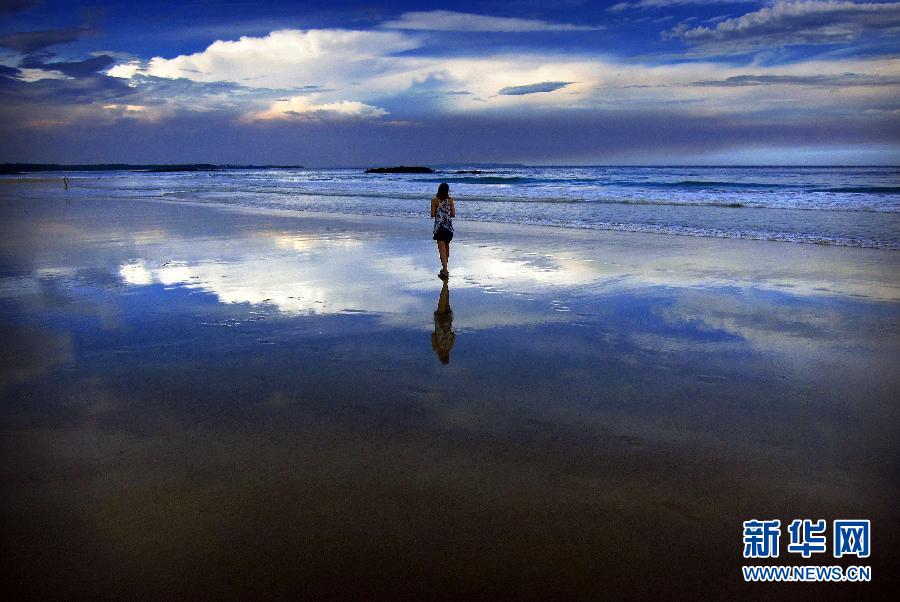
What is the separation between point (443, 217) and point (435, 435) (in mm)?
7108

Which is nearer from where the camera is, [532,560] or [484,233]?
[532,560]

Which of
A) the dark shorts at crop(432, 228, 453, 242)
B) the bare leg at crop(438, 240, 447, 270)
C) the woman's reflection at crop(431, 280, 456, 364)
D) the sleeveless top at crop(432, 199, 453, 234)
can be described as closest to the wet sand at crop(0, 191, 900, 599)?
the woman's reflection at crop(431, 280, 456, 364)

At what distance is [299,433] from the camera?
4.19 meters

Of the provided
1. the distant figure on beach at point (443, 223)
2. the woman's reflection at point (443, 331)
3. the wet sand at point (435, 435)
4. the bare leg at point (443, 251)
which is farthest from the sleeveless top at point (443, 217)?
the woman's reflection at point (443, 331)

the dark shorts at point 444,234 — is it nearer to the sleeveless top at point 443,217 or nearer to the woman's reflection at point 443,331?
the sleeveless top at point 443,217

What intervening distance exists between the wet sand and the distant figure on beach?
158cm

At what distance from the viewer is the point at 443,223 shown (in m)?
10.8

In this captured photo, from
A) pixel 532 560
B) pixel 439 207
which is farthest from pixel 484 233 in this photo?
pixel 532 560

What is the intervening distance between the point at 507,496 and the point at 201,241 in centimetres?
1243

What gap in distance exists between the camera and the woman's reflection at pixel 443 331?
19.8 feet

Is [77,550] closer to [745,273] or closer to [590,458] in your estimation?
[590,458]

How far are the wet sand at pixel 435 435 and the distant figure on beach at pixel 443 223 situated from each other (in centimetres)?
158

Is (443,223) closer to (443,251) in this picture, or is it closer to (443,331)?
(443,251)

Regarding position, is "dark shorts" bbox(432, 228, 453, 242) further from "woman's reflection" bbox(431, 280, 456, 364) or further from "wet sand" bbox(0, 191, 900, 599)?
"woman's reflection" bbox(431, 280, 456, 364)
